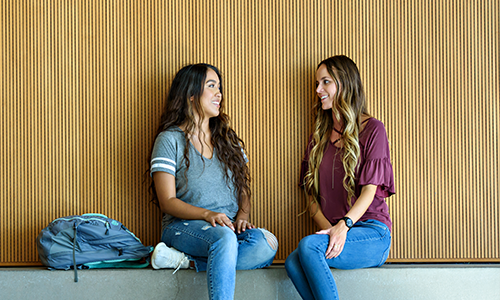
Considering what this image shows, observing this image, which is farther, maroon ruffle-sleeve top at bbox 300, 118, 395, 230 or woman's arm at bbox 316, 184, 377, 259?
maroon ruffle-sleeve top at bbox 300, 118, 395, 230

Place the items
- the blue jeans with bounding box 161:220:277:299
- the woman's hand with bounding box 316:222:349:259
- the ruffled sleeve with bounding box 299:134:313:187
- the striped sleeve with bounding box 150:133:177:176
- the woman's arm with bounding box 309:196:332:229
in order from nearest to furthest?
the blue jeans with bounding box 161:220:277:299 → the woman's hand with bounding box 316:222:349:259 → the striped sleeve with bounding box 150:133:177:176 → the woman's arm with bounding box 309:196:332:229 → the ruffled sleeve with bounding box 299:134:313:187

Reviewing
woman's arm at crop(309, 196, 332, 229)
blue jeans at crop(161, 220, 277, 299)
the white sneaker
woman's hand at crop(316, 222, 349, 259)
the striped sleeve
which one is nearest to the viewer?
blue jeans at crop(161, 220, 277, 299)

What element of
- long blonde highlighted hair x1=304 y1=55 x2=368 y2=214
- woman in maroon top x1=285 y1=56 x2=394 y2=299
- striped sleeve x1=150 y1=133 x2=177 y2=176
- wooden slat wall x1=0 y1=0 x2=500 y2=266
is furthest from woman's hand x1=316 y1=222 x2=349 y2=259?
striped sleeve x1=150 y1=133 x2=177 y2=176

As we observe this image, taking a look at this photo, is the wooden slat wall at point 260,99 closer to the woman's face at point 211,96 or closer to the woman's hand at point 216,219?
the woman's face at point 211,96

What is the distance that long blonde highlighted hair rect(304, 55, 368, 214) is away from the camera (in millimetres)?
2322

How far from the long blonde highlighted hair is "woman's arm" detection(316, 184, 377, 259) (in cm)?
10

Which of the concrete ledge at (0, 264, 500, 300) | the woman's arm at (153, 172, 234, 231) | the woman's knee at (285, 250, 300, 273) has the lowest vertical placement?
the concrete ledge at (0, 264, 500, 300)

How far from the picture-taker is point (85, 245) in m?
2.24

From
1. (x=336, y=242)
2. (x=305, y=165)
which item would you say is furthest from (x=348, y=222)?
(x=305, y=165)

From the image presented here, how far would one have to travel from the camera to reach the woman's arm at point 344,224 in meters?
2.06

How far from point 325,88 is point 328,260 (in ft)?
3.38

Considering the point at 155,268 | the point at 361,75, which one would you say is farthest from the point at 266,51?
the point at 155,268

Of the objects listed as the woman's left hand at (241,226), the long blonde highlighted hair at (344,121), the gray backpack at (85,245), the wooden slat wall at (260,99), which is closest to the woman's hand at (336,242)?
the long blonde highlighted hair at (344,121)

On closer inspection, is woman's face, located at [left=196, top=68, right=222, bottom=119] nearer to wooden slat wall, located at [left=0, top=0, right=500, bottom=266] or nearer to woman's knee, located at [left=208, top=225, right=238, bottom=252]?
wooden slat wall, located at [left=0, top=0, right=500, bottom=266]
